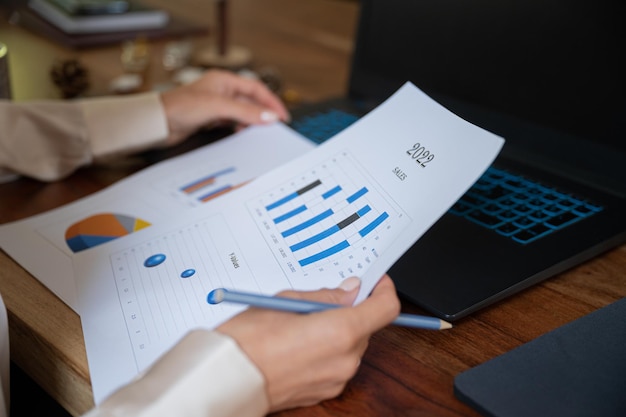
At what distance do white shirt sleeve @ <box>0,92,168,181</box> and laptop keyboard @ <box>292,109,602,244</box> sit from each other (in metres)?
0.44

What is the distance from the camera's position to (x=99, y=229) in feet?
2.34

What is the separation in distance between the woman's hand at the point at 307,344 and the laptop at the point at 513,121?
11cm

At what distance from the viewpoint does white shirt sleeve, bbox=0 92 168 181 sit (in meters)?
0.84

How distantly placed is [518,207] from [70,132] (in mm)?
570

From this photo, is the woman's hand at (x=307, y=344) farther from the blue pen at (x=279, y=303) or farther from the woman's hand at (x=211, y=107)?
the woman's hand at (x=211, y=107)

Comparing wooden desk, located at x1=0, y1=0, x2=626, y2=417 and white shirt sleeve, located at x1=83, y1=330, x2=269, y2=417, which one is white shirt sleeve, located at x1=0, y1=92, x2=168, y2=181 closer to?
wooden desk, located at x1=0, y1=0, x2=626, y2=417

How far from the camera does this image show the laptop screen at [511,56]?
776 millimetres

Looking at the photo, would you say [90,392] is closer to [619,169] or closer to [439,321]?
[439,321]

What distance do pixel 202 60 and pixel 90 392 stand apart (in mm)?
885

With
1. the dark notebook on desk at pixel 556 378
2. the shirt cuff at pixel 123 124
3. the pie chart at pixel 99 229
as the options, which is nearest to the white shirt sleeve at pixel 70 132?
the shirt cuff at pixel 123 124

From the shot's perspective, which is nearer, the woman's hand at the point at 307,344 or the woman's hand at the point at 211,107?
the woman's hand at the point at 307,344

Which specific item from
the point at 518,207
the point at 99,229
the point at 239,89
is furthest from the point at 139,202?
the point at 518,207

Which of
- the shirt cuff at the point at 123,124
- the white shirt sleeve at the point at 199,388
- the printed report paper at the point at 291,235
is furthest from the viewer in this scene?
the shirt cuff at the point at 123,124

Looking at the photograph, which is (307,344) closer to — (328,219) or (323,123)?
(328,219)
